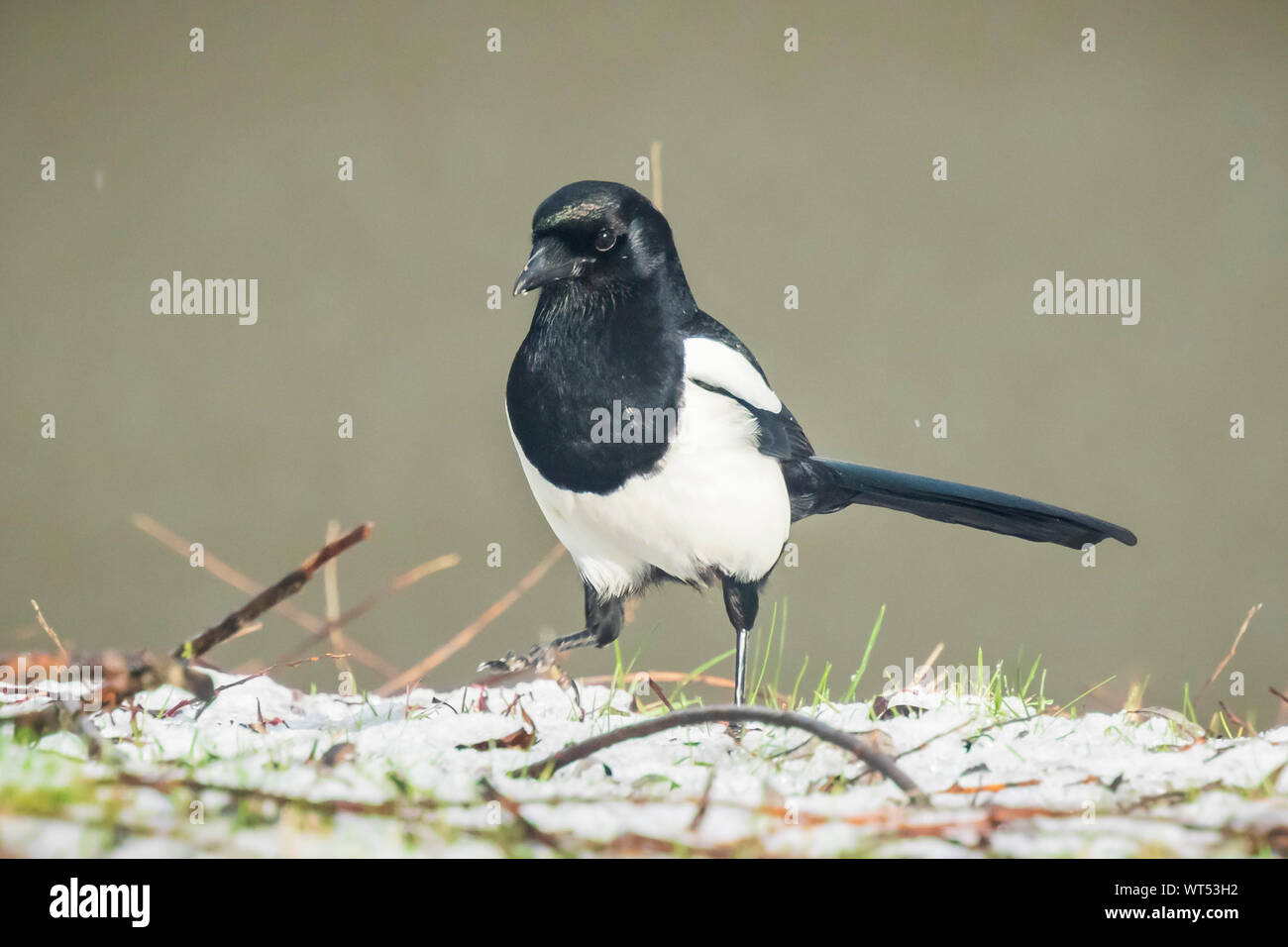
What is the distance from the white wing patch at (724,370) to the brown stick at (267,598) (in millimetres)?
714

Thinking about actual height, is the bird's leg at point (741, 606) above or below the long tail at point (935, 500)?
below

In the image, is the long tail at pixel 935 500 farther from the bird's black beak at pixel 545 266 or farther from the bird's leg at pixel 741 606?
the bird's black beak at pixel 545 266

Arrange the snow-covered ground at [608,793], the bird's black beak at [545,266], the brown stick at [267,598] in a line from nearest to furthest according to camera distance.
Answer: the snow-covered ground at [608,793] < the brown stick at [267,598] < the bird's black beak at [545,266]

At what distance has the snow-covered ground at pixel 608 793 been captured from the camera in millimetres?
536

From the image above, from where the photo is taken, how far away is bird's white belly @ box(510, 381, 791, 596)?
1.30m

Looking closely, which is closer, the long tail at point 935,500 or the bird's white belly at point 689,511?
the bird's white belly at point 689,511

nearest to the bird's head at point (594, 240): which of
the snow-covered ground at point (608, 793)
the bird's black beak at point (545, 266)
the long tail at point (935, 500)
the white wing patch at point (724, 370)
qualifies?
the bird's black beak at point (545, 266)

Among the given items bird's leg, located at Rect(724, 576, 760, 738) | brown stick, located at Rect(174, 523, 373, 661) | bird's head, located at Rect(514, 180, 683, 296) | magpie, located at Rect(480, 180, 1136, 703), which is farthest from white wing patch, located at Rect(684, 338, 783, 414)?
brown stick, located at Rect(174, 523, 373, 661)

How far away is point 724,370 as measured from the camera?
1.37 metres

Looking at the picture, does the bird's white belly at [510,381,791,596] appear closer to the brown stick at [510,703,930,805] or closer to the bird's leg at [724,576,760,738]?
the bird's leg at [724,576,760,738]

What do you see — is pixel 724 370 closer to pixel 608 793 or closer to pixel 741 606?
pixel 741 606

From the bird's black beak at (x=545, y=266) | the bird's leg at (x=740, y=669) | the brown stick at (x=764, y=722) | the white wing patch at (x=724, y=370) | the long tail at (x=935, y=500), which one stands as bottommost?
the bird's leg at (x=740, y=669)

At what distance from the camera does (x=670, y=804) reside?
608mm
